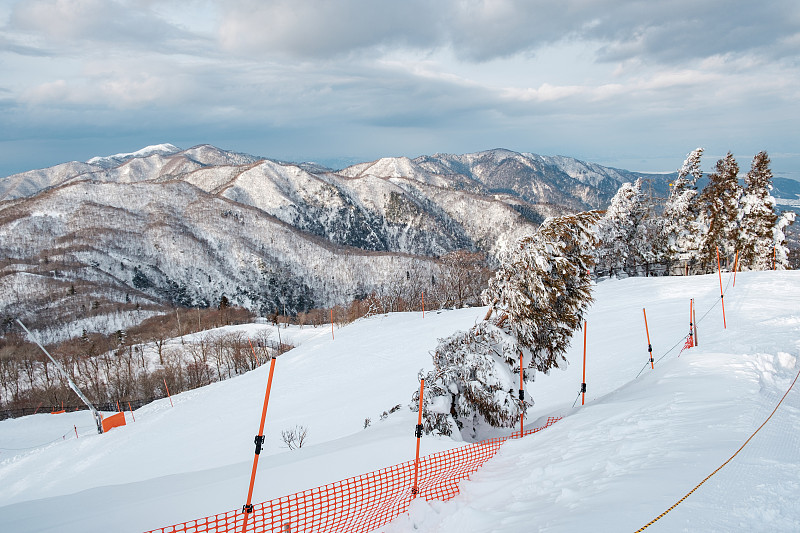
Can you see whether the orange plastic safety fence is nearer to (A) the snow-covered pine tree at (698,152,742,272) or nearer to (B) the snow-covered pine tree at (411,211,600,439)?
(B) the snow-covered pine tree at (411,211,600,439)

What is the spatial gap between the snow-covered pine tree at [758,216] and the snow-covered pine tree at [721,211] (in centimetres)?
54

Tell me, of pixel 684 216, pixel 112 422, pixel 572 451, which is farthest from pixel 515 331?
pixel 684 216

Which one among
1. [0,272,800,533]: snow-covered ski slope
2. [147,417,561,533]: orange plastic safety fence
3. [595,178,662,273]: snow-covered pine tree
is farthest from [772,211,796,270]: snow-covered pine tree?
[147,417,561,533]: orange plastic safety fence

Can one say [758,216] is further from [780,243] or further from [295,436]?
[295,436]

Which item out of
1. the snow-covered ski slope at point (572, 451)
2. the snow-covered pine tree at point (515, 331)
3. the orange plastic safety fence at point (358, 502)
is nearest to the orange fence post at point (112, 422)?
the snow-covered ski slope at point (572, 451)

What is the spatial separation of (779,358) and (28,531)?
13.4 meters

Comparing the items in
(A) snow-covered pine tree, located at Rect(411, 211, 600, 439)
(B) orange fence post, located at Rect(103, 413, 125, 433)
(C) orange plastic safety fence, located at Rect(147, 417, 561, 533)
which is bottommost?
(B) orange fence post, located at Rect(103, 413, 125, 433)

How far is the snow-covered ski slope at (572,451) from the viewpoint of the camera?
4113mm

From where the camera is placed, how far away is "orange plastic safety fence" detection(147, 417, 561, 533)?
5645mm

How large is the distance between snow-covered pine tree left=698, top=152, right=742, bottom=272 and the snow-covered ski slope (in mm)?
12586

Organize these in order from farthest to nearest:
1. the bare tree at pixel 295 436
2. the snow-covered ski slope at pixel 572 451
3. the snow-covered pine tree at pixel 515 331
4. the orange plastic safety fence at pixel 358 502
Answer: the bare tree at pixel 295 436 → the snow-covered pine tree at pixel 515 331 → the orange plastic safety fence at pixel 358 502 → the snow-covered ski slope at pixel 572 451

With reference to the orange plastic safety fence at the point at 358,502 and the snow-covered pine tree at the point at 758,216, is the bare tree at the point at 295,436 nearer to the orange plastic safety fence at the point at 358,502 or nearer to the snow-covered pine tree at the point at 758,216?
the orange plastic safety fence at the point at 358,502

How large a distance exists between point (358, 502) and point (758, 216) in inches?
1386

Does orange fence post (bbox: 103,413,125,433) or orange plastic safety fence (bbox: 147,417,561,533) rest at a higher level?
orange plastic safety fence (bbox: 147,417,561,533)
